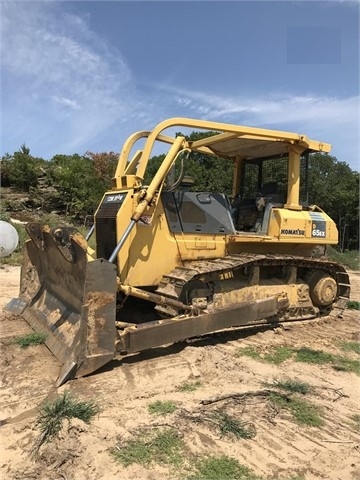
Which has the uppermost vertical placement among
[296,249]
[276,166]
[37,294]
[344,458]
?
[276,166]

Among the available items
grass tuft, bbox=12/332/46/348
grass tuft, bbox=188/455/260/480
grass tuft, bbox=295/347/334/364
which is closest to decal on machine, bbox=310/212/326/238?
grass tuft, bbox=295/347/334/364

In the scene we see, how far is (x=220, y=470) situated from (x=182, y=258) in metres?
3.43

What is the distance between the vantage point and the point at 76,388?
4164 mm

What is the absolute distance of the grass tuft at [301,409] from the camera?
12.3 ft

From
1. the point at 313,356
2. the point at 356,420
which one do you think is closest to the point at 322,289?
the point at 313,356

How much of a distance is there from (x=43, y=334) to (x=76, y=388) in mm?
1599

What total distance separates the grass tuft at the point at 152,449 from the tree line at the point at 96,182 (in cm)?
1645

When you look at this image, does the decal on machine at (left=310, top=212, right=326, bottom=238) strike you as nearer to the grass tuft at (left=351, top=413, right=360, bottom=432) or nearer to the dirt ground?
the dirt ground

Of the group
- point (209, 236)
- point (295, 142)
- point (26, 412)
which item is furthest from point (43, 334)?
point (295, 142)

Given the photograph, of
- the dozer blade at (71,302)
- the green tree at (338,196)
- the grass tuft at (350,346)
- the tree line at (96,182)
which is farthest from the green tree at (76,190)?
the grass tuft at (350,346)

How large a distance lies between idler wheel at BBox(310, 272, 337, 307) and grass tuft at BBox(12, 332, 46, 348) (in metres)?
4.23

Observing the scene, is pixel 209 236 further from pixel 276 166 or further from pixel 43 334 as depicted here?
pixel 43 334

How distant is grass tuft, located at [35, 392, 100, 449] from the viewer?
3.31 meters

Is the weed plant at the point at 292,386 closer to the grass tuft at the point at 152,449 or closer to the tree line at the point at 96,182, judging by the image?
the grass tuft at the point at 152,449
